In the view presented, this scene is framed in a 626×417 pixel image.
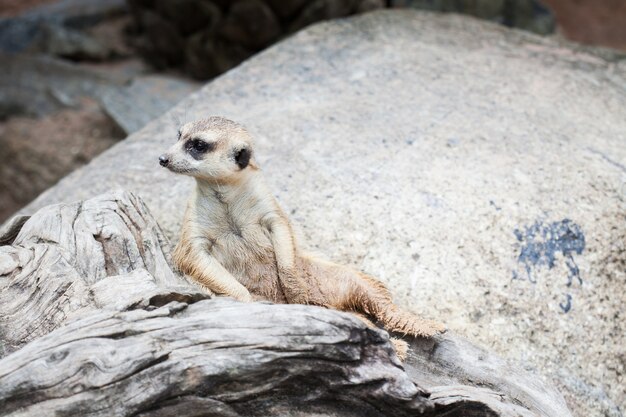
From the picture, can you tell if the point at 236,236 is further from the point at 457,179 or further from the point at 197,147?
the point at 457,179

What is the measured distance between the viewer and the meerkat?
3.06m

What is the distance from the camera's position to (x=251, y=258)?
320 centimetres

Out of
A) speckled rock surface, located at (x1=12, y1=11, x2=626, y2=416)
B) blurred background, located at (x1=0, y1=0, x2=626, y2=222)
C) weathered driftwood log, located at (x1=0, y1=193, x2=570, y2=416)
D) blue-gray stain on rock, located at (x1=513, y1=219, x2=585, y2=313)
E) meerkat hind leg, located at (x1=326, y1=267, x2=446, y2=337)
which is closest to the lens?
weathered driftwood log, located at (x1=0, y1=193, x2=570, y2=416)

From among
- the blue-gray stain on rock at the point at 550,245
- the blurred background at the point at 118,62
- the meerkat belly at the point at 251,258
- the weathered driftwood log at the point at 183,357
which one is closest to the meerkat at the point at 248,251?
the meerkat belly at the point at 251,258

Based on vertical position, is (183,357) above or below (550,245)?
above

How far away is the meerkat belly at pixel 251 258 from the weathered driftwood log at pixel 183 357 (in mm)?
435

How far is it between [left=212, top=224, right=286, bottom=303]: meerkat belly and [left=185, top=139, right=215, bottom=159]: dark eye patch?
0.35 metres

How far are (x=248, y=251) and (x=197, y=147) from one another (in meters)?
0.49

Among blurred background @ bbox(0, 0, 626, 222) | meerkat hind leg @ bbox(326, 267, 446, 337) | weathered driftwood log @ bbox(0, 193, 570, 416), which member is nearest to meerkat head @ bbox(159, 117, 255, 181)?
weathered driftwood log @ bbox(0, 193, 570, 416)

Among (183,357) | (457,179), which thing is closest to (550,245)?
(457,179)

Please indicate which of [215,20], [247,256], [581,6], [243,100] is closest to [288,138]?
[243,100]

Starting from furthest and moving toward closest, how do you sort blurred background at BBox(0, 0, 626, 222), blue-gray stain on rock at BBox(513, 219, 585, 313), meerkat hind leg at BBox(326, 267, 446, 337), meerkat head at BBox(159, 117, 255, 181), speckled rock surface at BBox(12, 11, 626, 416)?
1. blurred background at BBox(0, 0, 626, 222)
2. blue-gray stain on rock at BBox(513, 219, 585, 313)
3. speckled rock surface at BBox(12, 11, 626, 416)
4. meerkat hind leg at BBox(326, 267, 446, 337)
5. meerkat head at BBox(159, 117, 255, 181)

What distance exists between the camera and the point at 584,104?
16.5ft

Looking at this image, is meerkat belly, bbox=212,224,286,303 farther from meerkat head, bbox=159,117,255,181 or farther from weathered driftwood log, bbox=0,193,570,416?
weathered driftwood log, bbox=0,193,570,416
